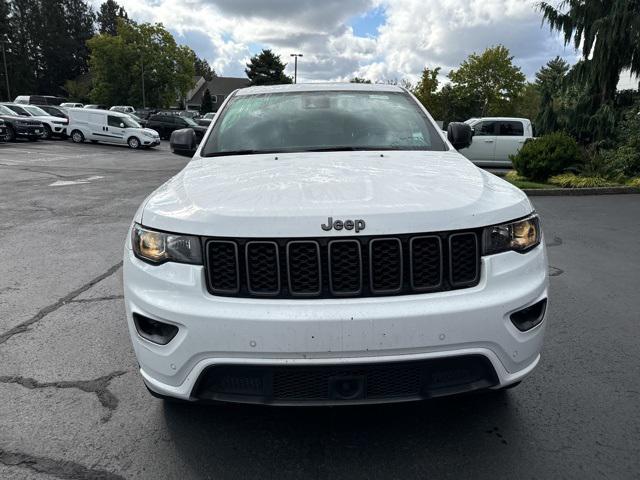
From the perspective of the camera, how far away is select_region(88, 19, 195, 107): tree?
52562 mm

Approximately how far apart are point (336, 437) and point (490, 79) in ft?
181

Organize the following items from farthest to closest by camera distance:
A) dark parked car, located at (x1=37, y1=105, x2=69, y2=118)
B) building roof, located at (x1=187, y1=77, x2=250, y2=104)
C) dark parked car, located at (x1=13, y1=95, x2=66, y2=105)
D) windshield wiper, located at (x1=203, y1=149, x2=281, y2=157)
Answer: building roof, located at (x1=187, y1=77, x2=250, y2=104) < dark parked car, located at (x1=13, y1=95, x2=66, y2=105) < dark parked car, located at (x1=37, y1=105, x2=69, y2=118) < windshield wiper, located at (x1=203, y1=149, x2=281, y2=157)

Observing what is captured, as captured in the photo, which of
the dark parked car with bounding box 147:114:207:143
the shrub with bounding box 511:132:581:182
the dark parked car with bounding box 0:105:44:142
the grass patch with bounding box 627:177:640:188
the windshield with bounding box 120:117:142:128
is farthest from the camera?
the dark parked car with bounding box 147:114:207:143

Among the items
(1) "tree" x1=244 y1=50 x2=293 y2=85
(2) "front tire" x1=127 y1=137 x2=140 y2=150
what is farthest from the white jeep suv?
(1) "tree" x1=244 y1=50 x2=293 y2=85


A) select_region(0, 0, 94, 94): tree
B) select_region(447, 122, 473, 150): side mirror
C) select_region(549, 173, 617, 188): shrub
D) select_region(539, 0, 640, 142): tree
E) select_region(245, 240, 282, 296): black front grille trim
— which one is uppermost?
select_region(0, 0, 94, 94): tree

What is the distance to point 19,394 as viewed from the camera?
9.73 feet

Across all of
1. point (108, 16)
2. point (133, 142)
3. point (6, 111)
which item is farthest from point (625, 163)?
point (108, 16)

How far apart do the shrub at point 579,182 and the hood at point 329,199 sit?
10.7 m

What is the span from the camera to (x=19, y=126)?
25453 millimetres

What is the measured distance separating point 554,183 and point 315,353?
1217 cm

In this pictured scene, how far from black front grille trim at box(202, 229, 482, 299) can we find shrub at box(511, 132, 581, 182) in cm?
1197

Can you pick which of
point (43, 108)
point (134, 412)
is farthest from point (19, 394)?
point (43, 108)

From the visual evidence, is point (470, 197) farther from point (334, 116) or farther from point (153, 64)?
point (153, 64)

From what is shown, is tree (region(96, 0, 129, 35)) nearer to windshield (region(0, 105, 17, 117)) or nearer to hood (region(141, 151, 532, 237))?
windshield (region(0, 105, 17, 117))
